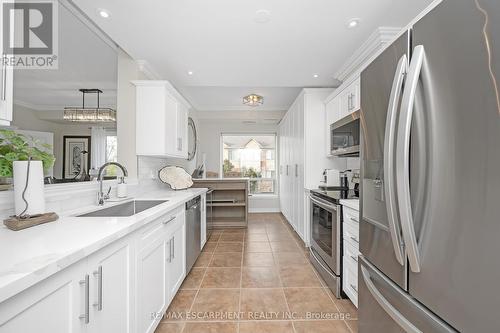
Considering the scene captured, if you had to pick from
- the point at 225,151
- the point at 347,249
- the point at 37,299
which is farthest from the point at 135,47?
the point at 225,151

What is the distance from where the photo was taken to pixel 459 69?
0.69 metres

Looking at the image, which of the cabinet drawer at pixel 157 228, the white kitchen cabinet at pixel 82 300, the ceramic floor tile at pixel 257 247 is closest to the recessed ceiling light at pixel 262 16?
the cabinet drawer at pixel 157 228

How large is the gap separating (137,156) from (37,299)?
238cm

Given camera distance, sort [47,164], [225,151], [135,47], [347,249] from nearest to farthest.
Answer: [47,164] < [347,249] < [135,47] < [225,151]

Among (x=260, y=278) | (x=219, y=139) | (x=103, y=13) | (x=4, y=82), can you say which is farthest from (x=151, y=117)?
(x=219, y=139)

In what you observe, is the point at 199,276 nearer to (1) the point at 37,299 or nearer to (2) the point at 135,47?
(1) the point at 37,299

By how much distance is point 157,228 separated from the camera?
170 cm

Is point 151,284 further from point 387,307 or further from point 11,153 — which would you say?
point 387,307

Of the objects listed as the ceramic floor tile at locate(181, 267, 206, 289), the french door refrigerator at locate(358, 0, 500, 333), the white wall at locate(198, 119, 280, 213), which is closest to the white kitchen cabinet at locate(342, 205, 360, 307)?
the french door refrigerator at locate(358, 0, 500, 333)

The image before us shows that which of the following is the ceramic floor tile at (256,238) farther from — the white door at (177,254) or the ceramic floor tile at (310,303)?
the white door at (177,254)

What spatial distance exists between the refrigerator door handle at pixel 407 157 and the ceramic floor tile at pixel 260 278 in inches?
73.0

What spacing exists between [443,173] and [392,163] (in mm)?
184

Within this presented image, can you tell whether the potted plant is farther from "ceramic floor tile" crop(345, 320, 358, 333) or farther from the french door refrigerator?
"ceramic floor tile" crop(345, 320, 358, 333)

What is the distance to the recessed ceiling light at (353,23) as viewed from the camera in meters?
2.08
